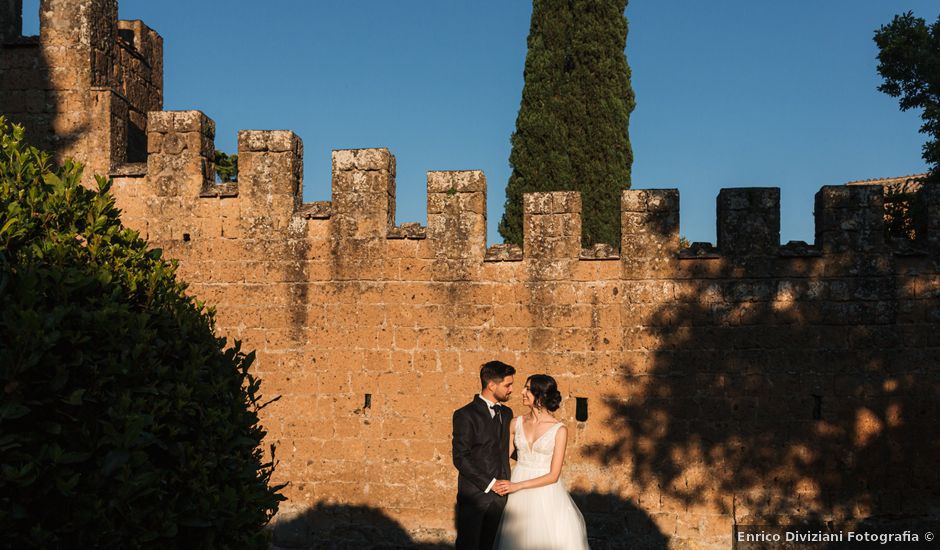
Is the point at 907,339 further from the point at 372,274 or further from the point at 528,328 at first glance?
the point at 372,274

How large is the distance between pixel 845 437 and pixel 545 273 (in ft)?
11.2

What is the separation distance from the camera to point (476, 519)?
19.1 ft

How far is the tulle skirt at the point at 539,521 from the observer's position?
18.1 ft

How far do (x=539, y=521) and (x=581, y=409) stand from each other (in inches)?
110

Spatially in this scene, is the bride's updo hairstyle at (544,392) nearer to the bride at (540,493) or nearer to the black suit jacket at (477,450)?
the bride at (540,493)

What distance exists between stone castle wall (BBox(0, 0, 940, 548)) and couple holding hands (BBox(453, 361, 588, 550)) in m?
2.39

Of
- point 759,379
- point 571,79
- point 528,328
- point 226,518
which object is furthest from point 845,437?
point 571,79

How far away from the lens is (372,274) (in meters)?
8.52

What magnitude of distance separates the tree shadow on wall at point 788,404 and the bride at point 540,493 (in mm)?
2618

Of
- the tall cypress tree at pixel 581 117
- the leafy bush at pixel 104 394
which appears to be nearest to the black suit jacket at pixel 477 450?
the leafy bush at pixel 104 394

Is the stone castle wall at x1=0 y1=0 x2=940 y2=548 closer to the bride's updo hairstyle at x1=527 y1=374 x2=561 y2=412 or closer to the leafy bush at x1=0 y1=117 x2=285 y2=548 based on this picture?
the bride's updo hairstyle at x1=527 y1=374 x2=561 y2=412

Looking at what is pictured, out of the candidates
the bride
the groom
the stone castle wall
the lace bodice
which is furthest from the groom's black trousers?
the stone castle wall

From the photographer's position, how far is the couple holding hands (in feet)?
18.3

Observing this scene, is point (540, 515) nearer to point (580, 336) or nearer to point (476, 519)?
point (476, 519)
